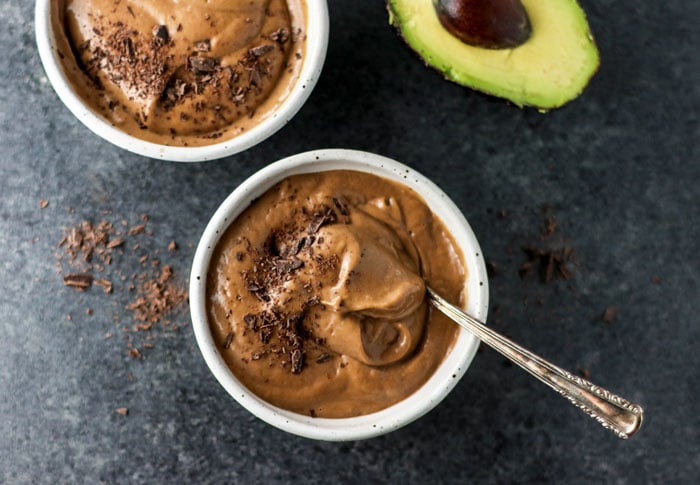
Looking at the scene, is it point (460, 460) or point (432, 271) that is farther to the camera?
point (460, 460)

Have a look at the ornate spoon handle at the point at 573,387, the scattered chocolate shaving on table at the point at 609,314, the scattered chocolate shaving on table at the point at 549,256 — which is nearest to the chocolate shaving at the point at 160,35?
the ornate spoon handle at the point at 573,387

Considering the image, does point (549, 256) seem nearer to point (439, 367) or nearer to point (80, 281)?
point (439, 367)

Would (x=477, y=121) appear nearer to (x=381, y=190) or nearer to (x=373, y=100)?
(x=373, y=100)

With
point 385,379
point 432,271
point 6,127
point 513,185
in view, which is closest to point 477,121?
point 513,185

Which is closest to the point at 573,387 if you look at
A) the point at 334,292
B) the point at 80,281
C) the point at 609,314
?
the point at 334,292

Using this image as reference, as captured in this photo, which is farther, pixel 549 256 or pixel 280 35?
A: pixel 549 256

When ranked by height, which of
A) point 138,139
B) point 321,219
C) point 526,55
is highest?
point 526,55

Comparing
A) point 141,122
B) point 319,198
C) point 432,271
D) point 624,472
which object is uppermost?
point 141,122
